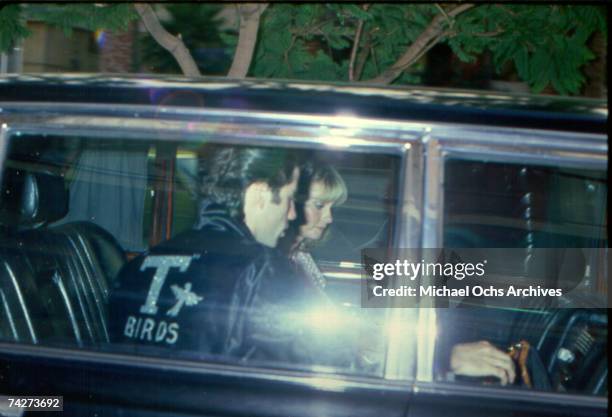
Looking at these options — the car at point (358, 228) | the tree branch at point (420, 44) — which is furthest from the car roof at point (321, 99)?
the tree branch at point (420, 44)

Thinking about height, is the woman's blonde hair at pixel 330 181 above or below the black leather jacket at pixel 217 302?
above

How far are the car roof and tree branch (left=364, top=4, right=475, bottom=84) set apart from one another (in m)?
2.83

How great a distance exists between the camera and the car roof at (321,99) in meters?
2.12

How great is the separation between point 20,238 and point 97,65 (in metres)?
7.23

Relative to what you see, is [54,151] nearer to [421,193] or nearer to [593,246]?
[421,193]

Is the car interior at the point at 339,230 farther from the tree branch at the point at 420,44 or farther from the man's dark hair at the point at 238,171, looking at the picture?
the tree branch at the point at 420,44

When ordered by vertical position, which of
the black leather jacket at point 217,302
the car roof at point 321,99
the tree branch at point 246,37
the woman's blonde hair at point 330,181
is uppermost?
the tree branch at point 246,37

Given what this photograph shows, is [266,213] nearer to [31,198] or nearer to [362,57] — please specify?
[31,198]

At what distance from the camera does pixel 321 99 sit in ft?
7.19

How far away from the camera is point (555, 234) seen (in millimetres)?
2525

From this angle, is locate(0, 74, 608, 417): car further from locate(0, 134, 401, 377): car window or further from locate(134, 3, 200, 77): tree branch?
locate(134, 3, 200, 77): tree branch

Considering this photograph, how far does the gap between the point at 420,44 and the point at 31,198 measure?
3232 mm

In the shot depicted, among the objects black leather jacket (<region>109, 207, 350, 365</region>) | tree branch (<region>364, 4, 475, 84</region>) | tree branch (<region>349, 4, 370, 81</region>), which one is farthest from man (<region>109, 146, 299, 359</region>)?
tree branch (<region>349, 4, 370, 81</region>)

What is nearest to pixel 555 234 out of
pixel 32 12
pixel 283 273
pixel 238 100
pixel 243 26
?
pixel 283 273
